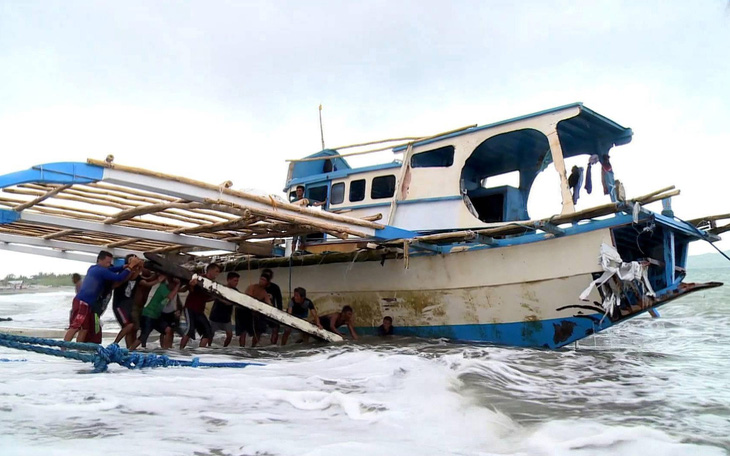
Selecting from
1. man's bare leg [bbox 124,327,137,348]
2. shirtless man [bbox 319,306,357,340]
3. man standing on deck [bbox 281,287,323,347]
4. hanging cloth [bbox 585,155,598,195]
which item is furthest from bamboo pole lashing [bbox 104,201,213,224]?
hanging cloth [bbox 585,155,598,195]

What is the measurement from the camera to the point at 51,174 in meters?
5.11

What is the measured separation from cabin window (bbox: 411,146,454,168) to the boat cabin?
2 centimetres

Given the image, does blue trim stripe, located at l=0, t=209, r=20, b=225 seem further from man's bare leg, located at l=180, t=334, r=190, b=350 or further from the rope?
man's bare leg, located at l=180, t=334, r=190, b=350

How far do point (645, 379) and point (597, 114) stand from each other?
4.02 m

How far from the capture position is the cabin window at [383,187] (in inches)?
395

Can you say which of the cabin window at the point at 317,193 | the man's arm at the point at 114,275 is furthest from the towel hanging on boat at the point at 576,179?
the man's arm at the point at 114,275

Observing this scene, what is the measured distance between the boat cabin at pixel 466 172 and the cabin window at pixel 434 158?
0.06 feet

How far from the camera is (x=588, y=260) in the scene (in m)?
6.93

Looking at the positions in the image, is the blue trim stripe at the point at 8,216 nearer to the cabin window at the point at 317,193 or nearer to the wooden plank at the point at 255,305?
the wooden plank at the point at 255,305

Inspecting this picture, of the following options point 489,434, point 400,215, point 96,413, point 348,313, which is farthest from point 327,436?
point 400,215

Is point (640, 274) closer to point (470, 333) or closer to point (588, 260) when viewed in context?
point (588, 260)

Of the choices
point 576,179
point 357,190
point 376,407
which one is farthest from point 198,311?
point 576,179

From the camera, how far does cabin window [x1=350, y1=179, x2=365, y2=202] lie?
10.5m

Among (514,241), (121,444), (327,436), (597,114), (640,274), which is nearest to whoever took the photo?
(121,444)
